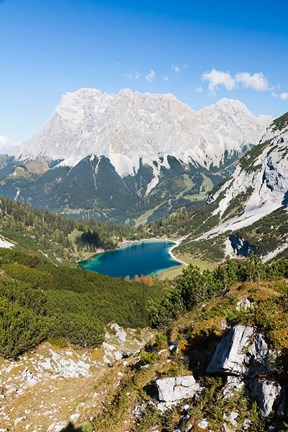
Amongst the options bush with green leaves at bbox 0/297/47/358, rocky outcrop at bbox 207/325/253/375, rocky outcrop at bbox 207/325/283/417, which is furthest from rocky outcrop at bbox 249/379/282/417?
bush with green leaves at bbox 0/297/47/358

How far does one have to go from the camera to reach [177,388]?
70.8 feet

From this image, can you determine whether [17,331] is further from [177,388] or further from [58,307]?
[177,388]

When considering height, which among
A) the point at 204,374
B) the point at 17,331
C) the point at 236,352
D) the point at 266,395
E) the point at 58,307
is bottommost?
the point at 58,307

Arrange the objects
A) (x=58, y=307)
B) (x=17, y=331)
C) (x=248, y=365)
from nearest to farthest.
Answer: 1. (x=248, y=365)
2. (x=17, y=331)
3. (x=58, y=307)

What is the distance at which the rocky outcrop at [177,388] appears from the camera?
21.4m

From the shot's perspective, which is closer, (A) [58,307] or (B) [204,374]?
(B) [204,374]

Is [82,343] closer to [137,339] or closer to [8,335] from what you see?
[8,335]

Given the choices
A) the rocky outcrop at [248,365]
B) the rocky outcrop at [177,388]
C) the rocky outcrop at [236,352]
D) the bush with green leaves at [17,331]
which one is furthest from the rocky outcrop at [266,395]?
the bush with green leaves at [17,331]

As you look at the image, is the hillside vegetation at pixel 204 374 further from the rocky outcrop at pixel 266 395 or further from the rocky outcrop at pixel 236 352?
the rocky outcrop at pixel 236 352

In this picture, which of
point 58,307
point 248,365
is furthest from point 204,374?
point 58,307

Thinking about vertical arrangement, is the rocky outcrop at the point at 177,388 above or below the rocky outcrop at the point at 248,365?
below

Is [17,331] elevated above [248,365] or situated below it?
below

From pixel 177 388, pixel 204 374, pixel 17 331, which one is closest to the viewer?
pixel 177 388

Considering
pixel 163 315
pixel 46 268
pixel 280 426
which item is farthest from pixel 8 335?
pixel 46 268
